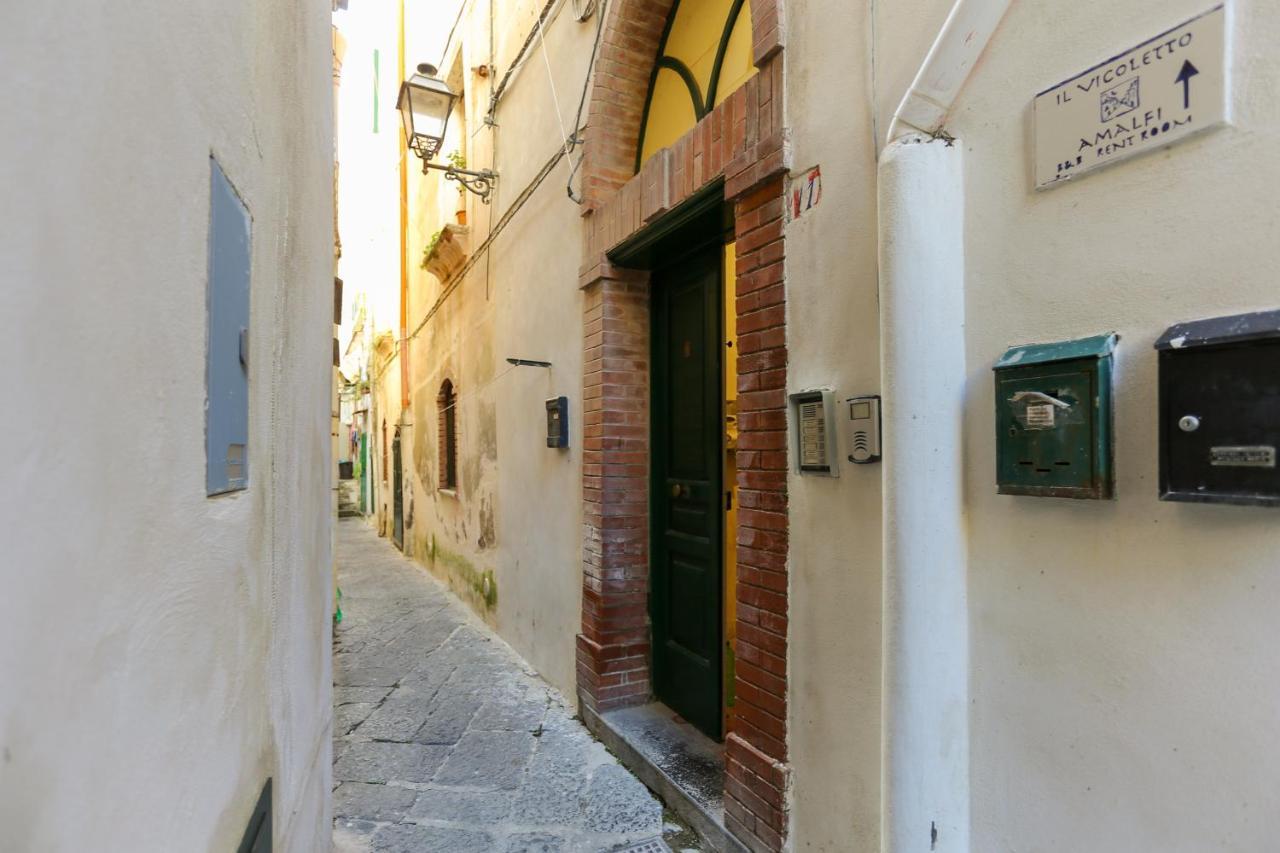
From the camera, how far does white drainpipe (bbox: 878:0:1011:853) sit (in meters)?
1.69

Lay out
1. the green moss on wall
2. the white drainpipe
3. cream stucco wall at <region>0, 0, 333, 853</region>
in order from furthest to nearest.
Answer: the green moss on wall → the white drainpipe → cream stucco wall at <region>0, 0, 333, 853</region>

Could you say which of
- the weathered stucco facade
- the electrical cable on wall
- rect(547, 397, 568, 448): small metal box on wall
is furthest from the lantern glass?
rect(547, 397, 568, 448): small metal box on wall

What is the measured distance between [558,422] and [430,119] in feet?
11.2

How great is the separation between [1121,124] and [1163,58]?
129mm

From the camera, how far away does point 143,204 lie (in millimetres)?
922

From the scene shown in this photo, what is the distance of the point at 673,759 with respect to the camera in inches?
129

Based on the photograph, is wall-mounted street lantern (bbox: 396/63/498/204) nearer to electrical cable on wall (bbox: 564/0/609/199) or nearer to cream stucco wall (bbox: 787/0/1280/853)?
electrical cable on wall (bbox: 564/0/609/199)

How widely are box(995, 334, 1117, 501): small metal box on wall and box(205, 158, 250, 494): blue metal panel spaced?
1.67 metres

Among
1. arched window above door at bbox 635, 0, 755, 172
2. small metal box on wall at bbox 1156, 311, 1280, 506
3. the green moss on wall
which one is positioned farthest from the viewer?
the green moss on wall

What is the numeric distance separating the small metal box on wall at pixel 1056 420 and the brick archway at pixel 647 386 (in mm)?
911

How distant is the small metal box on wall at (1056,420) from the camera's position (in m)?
1.42

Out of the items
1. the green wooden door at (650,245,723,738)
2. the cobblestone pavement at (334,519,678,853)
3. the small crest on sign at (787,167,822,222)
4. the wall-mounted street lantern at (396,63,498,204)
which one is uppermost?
the wall-mounted street lantern at (396,63,498,204)

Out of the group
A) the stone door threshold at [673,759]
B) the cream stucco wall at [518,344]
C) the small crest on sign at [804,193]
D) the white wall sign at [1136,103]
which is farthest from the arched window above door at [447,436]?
the white wall sign at [1136,103]

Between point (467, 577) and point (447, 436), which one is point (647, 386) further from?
point (447, 436)
